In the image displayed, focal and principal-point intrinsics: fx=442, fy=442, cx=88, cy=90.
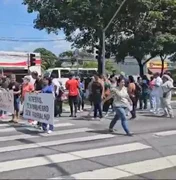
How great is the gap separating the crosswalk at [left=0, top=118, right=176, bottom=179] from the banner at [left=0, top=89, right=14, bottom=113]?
2196mm

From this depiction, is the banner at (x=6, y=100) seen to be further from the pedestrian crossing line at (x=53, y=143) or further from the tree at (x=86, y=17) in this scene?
the tree at (x=86, y=17)

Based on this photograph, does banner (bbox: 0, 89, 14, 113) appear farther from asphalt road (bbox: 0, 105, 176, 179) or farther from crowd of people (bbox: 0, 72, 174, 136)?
asphalt road (bbox: 0, 105, 176, 179)

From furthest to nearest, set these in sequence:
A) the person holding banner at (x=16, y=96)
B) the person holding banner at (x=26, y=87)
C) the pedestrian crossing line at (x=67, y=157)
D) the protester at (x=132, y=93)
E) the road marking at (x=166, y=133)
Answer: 1. the protester at (x=132, y=93)
2. the person holding banner at (x=16, y=96)
3. the person holding banner at (x=26, y=87)
4. the road marking at (x=166, y=133)
5. the pedestrian crossing line at (x=67, y=157)

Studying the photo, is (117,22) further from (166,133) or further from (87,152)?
(87,152)

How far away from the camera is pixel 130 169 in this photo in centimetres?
775

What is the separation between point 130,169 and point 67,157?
1.56m

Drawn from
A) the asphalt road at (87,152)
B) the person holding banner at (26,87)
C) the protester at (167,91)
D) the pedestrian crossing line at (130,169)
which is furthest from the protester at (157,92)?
the pedestrian crossing line at (130,169)

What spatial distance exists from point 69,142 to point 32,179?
3591 mm

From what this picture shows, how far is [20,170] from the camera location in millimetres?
7770

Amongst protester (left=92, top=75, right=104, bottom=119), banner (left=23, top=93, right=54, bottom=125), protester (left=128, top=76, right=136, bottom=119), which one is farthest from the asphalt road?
protester (left=128, top=76, right=136, bottom=119)

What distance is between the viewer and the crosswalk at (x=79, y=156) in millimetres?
7523

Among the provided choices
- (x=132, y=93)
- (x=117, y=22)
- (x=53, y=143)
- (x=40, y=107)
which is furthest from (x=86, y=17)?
(x=53, y=143)

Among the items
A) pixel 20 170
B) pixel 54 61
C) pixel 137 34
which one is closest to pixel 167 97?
pixel 20 170

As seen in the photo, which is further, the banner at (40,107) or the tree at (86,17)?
the tree at (86,17)
